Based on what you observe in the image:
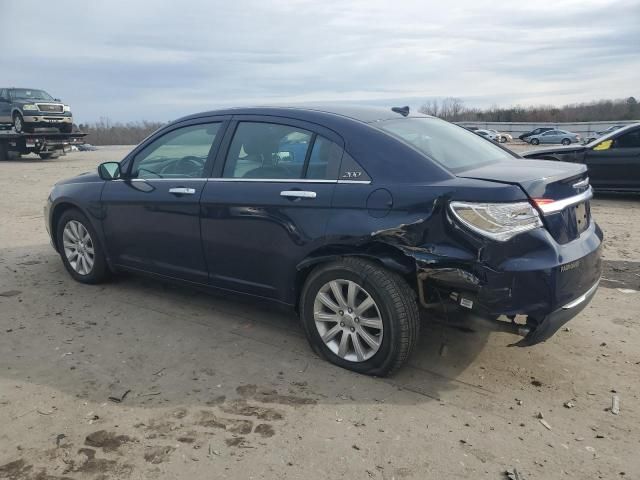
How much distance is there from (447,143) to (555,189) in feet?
2.86

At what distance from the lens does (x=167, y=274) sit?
468 cm

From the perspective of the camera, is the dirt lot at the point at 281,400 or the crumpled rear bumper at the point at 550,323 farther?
the crumpled rear bumper at the point at 550,323

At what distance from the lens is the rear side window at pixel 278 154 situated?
3.71m

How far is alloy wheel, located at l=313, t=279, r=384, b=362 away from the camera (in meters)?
3.50

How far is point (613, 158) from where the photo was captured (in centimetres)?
1024

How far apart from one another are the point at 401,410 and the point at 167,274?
2397 millimetres

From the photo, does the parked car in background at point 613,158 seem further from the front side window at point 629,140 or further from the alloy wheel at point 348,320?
the alloy wheel at point 348,320

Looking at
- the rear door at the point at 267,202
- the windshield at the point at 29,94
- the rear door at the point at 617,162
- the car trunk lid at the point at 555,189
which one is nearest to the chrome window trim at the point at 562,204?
the car trunk lid at the point at 555,189

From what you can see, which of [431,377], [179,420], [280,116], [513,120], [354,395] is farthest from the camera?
[513,120]

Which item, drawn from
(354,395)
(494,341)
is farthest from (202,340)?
(494,341)

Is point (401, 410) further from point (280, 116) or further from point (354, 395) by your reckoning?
point (280, 116)

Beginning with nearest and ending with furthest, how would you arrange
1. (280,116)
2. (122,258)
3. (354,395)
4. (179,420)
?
(179,420), (354,395), (280,116), (122,258)

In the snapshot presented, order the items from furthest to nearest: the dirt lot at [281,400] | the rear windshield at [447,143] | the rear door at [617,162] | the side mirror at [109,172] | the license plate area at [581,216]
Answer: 1. the rear door at [617,162]
2. the side mirror at [109,172]
3. the rear windshield at [447,143]
4. the license plate area at [581,216]
5. the dirt lot at [281,400]

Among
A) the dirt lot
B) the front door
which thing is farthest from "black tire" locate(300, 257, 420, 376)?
the front door
